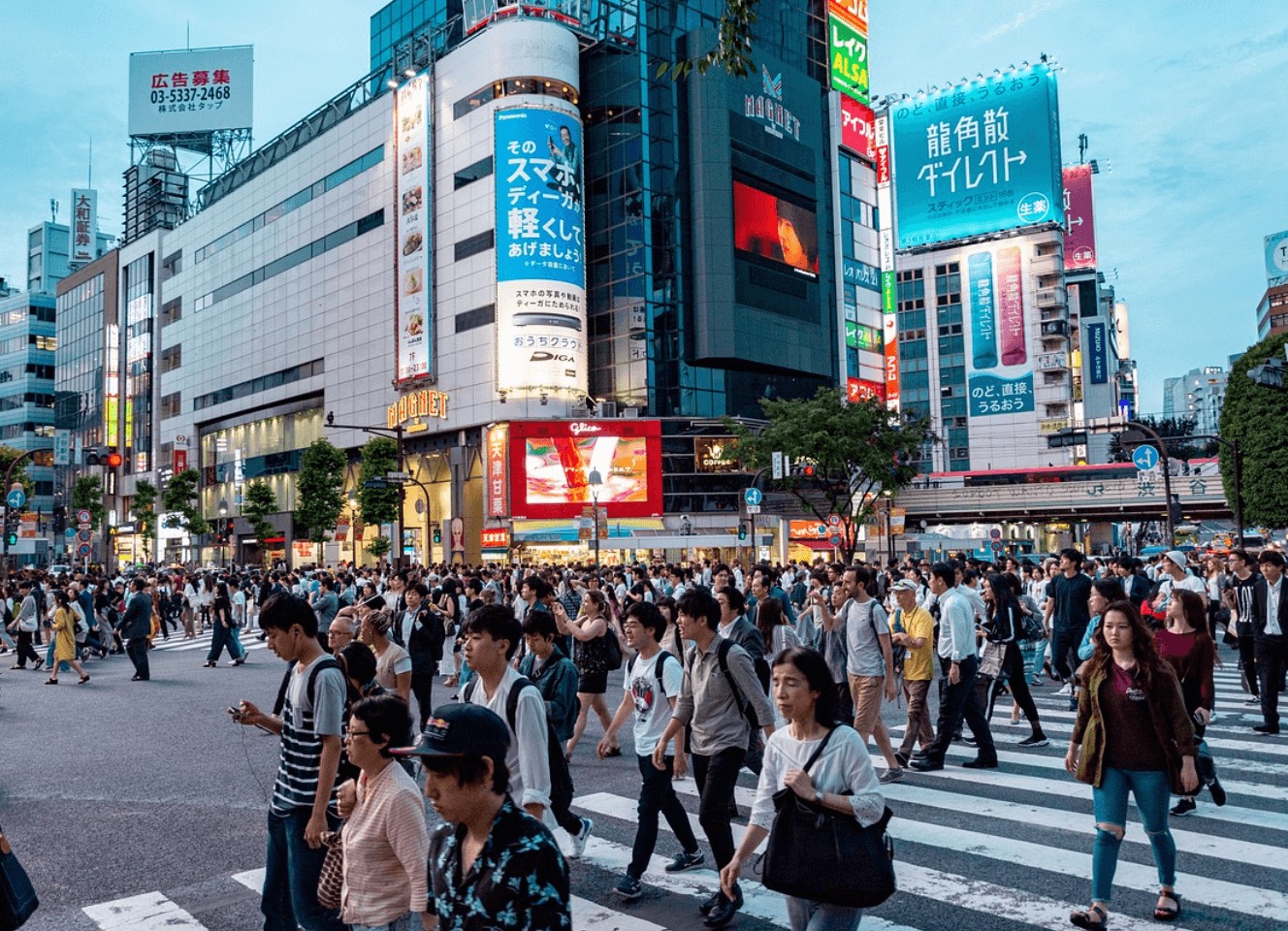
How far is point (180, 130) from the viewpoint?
85.2m

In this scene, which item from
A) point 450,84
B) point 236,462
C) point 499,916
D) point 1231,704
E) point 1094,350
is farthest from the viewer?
point 1094,350

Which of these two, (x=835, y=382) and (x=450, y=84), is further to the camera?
(x=835, y=382)

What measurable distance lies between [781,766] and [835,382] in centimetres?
6238

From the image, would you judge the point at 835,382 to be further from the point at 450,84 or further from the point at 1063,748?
the point at 1063,748

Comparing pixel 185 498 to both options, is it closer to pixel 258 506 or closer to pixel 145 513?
pixel 145 513

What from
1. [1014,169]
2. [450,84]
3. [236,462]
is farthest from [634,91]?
[1014,169]

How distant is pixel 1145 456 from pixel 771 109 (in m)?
41.8

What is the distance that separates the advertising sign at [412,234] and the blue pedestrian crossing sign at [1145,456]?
132 feet

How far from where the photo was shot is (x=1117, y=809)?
203 inches

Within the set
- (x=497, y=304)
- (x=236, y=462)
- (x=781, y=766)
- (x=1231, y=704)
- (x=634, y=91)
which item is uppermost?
(x=634, y=91)

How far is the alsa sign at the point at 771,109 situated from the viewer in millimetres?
58156

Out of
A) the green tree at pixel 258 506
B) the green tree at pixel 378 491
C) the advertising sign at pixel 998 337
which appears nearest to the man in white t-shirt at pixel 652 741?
the green tree at pixel 378 491

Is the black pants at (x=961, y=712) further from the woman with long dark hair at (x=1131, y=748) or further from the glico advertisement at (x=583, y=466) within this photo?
the glico advertisement at (x=583, y=466)

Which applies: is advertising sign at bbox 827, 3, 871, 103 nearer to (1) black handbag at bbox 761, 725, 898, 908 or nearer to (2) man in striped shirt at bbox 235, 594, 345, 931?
(2) man in striped shirt at bbox 235, 594, 345, 931
